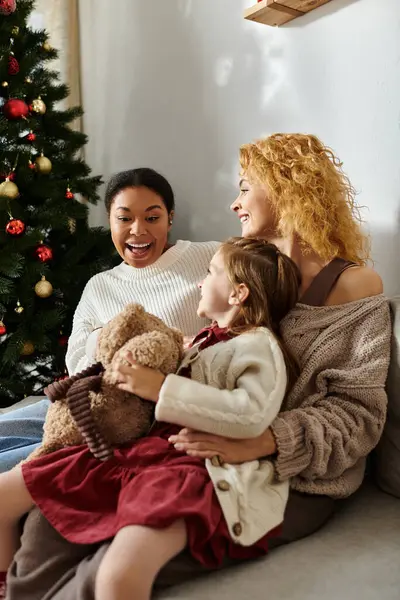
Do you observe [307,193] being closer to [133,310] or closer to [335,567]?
[133,310]

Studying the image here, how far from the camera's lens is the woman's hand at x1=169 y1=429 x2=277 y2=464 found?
3.82ft

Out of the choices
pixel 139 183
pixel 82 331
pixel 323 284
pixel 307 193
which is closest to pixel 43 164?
pixel 139 183

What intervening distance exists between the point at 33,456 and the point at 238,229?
131 centimetres

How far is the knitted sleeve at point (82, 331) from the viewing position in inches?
74.0

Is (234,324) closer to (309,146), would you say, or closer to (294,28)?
(309,146)

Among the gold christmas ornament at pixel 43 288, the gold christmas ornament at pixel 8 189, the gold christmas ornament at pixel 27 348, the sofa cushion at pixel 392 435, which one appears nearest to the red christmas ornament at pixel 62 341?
the gold christmas ornament at pixel 27 348

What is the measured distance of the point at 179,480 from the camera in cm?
112

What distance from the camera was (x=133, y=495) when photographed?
1.11 metres

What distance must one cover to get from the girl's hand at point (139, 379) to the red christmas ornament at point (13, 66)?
4.57 feet

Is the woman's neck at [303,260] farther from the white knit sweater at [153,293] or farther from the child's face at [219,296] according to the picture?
the white knit sweater at [153,293]

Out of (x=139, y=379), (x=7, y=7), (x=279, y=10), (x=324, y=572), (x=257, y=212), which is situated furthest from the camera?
(x=7, y=7)

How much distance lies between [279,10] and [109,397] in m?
1.41

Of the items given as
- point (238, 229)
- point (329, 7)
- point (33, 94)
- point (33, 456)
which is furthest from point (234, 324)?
point (33, 94)

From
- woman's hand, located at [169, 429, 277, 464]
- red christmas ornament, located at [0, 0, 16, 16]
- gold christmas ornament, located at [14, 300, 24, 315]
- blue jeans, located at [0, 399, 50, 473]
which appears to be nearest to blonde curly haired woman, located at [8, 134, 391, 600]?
woman's hand, located at [169, 429, 277, 464]
